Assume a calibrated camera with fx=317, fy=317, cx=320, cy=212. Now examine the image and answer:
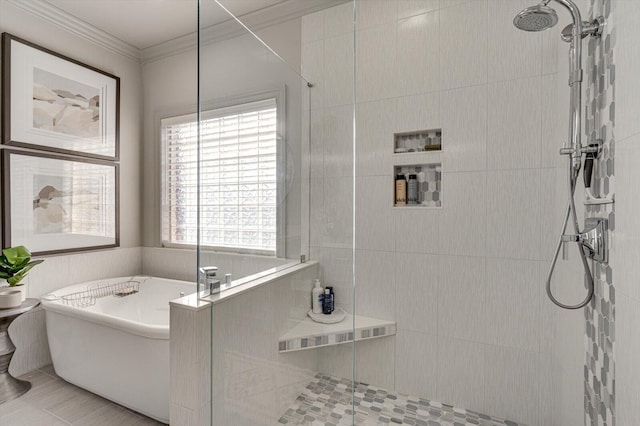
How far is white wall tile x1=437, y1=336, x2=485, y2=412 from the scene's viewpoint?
67.7 inches

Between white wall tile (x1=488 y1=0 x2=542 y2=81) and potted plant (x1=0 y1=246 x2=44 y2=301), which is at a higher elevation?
white wall tile (x1=488 y1=0 x2=542 y2=81)

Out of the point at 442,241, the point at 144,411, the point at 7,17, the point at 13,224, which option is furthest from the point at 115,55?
the point at 442,241

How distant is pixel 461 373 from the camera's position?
1758 millimetres

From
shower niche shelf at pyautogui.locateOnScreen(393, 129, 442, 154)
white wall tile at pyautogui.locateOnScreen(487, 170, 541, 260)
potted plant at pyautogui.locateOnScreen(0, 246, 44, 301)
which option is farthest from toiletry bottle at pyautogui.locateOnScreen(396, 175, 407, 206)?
potted plant at pyautogui.locateOnScreen(0, 246, 44, 301)

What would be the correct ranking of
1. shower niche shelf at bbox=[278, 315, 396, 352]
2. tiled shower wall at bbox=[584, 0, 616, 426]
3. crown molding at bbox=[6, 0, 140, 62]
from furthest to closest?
crown molding at bbox=[6, 0, 140, 62] → shower niche shelf at bbox=[278, 315, 396, 352] → tiled shower wall at bbox=[584, 0, 616, 426]

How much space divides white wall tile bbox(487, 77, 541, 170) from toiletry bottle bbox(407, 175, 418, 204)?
389 mm

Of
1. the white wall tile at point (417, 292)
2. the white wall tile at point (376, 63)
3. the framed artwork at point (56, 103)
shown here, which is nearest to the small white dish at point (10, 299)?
the framed artwork at point (56, 103)

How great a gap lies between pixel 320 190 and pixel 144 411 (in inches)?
62.6

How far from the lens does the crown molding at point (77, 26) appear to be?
7.32ft

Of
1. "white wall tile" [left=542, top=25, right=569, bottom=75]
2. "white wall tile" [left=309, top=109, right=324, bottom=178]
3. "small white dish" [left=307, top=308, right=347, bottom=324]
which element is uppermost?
"white wall tile" [left=542, top=25, right=569, bottom=75]

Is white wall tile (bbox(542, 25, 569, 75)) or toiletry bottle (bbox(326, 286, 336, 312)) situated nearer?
toiletry bottle (bbox(326, 286, 336, 312))

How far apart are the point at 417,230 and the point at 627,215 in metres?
1.01

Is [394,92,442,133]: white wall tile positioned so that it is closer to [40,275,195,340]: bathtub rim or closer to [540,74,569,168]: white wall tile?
[540,74,569,168]: white wall tile

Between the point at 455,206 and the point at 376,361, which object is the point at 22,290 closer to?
the point at 376,361
